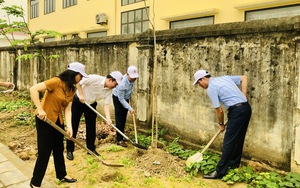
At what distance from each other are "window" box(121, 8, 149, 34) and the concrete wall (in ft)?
20.7

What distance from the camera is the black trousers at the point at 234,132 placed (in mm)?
4074

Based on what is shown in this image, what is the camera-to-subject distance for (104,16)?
50.4 ft

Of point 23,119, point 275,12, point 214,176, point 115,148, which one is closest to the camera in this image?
point 214,176

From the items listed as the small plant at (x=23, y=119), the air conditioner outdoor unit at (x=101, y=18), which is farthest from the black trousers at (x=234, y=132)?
the air conditioner outdoor unit at (x=101, y=18)

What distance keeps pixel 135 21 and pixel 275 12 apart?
6912 millimetres

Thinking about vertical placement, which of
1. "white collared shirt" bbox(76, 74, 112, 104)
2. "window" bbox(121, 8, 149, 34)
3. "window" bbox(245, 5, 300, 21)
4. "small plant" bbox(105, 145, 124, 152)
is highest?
"window" bbox(121, 8, 149, 34)

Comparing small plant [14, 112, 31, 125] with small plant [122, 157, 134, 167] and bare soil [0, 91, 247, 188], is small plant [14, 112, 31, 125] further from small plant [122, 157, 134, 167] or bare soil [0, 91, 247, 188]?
small plant [122, 157, 134, 167]

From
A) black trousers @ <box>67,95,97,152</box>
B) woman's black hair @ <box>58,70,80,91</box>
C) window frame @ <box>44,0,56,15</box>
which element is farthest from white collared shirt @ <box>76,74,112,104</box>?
window frame @ <box>44,0,56,15</box>

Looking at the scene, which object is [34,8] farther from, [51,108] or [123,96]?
[51,108]

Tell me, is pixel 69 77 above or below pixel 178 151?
above

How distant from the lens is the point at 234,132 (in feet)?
13.4

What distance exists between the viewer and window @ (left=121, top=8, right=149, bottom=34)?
13257 mm

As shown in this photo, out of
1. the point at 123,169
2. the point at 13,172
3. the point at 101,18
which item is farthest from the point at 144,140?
the point at 101,18

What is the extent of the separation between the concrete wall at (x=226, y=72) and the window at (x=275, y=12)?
5.05m
